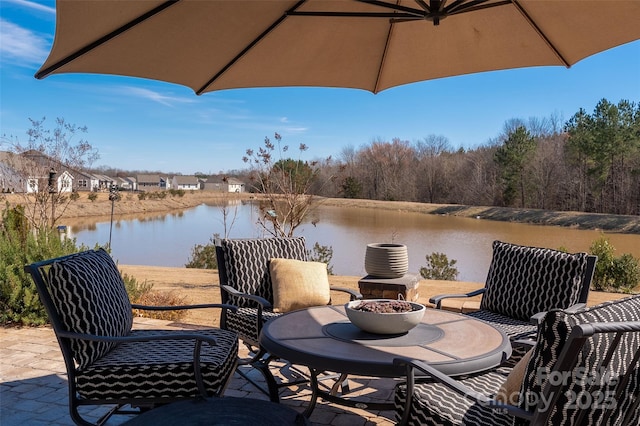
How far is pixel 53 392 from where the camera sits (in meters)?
2.87

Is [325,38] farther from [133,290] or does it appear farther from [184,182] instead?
[184,182]

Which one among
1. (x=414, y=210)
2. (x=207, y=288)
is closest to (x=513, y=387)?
(x=207, y=288)

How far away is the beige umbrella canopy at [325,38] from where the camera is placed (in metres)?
2.24

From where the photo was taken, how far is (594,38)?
8.87 feet

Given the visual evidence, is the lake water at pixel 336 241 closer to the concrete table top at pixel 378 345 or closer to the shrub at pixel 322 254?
the shrub at pixel 322 254

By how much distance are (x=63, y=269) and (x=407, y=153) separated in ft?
115

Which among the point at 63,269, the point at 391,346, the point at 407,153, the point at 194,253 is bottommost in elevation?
the point at 194,253

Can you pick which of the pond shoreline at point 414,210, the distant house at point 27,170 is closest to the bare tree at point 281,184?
the distant house at point 27,170

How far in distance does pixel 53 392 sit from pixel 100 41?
2016 mm

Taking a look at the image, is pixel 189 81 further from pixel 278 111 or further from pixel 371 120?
pixel 371 120

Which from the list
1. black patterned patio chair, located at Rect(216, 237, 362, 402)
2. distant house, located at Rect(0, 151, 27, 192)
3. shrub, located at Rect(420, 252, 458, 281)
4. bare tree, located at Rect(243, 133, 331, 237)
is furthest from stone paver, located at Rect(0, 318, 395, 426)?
distant house, located at Rect(0, 151, 27, 192)

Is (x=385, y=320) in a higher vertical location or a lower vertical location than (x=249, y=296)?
higher

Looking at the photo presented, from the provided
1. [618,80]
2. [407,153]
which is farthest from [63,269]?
[407,153]

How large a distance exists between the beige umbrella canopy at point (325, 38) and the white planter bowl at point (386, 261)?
116cm
